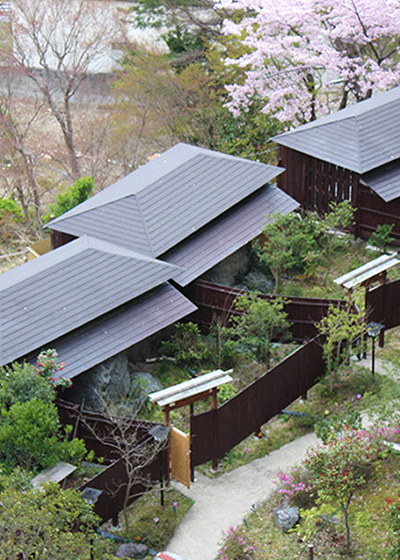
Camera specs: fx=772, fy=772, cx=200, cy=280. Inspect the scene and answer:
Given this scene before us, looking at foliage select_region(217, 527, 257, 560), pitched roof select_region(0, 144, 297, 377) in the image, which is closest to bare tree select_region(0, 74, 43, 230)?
pitched roof select_region(0, 144, 297, 377)

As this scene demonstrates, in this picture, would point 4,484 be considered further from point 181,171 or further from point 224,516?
point 181,171

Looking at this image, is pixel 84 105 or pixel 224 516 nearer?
pixel 224 516

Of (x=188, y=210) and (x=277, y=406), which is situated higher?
(x=188, y=210)

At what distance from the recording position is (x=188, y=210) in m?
21.0

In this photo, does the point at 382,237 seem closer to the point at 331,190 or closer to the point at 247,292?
the point at 331,190

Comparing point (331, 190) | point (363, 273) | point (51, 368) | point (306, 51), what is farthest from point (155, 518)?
point (306, 51)

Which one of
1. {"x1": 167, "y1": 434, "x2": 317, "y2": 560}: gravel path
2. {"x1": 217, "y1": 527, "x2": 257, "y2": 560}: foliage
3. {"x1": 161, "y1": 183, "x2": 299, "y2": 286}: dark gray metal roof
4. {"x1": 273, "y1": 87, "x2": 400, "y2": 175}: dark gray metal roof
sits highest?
{"x1": 273, "y1": 87, "x2": 400, "y2": 175}: dark gray metal roof

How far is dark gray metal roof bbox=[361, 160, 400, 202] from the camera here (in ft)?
Answer: 70.7

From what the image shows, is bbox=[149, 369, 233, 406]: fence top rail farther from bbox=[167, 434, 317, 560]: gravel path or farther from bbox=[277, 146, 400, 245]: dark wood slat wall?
bbox=[277, 146, 400, 245]: dark wood slat wall

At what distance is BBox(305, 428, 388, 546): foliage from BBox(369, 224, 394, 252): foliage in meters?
9.06

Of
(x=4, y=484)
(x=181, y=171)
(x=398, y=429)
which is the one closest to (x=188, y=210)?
(x=181, y=171)

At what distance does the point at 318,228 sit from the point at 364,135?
3260 millimetres

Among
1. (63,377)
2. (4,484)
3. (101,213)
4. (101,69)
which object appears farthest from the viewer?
(101,69)

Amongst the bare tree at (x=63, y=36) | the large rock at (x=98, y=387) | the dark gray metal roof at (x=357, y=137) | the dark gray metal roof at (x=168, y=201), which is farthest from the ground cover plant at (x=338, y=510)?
the bare tree at (x=63, y=36)
